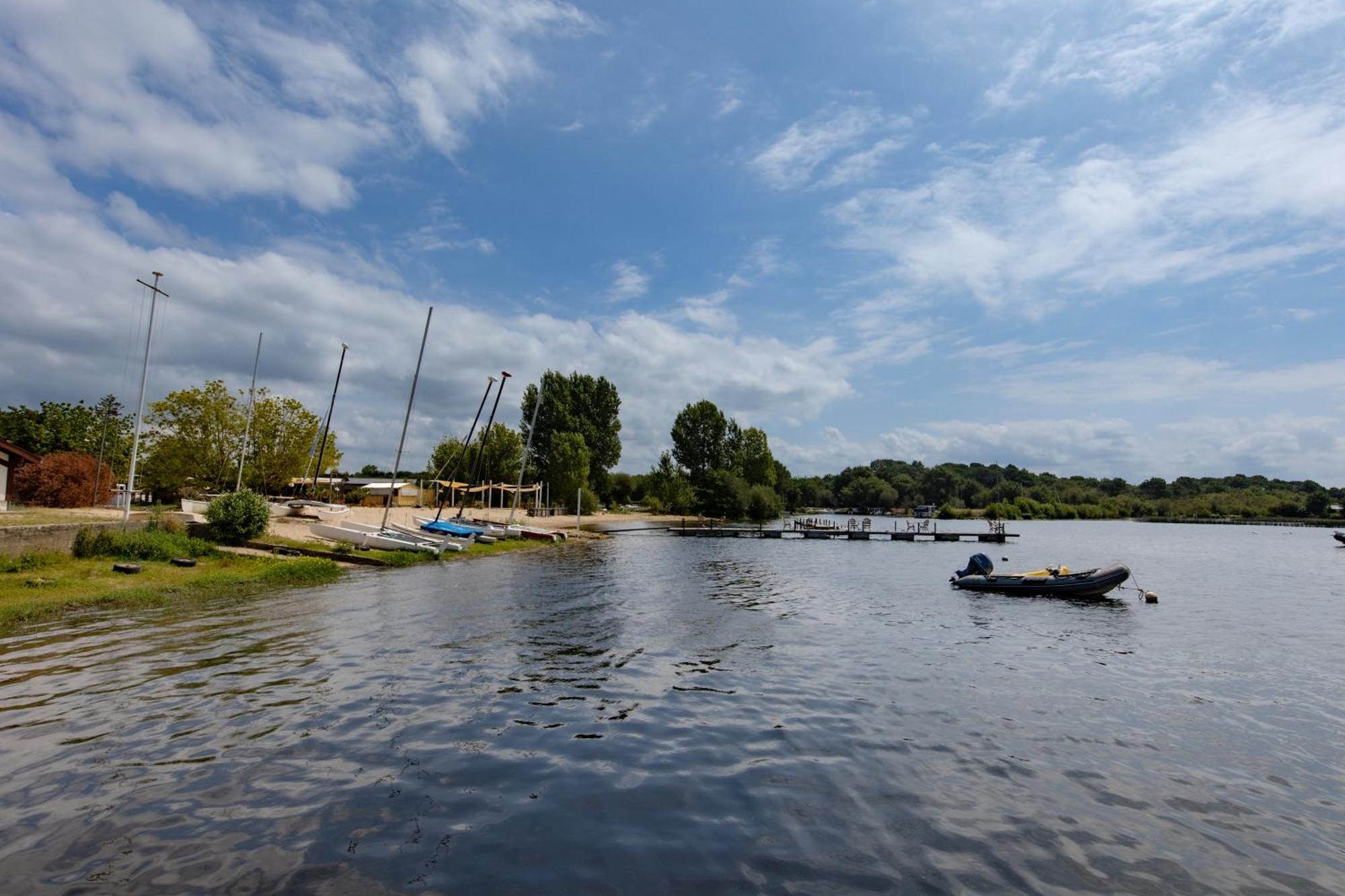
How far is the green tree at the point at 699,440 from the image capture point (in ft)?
428

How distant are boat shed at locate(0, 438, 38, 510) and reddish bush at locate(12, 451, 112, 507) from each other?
297 cm

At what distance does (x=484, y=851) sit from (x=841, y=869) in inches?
147

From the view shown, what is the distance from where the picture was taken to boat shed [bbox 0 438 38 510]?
37469 millimetres

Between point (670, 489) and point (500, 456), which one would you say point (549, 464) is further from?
point (670, 489)

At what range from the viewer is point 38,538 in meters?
23.9

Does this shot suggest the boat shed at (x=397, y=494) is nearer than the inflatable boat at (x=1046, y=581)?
No

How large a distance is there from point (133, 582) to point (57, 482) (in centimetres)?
3053

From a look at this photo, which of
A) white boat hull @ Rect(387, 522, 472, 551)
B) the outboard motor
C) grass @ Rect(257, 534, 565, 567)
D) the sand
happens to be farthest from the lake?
the sand

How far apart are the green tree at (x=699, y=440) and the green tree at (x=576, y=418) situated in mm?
25667

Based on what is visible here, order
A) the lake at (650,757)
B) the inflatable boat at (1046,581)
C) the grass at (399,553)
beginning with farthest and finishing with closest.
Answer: the grass at (399,553), the inflatable boat at (1046,581), the lake at (650,757)

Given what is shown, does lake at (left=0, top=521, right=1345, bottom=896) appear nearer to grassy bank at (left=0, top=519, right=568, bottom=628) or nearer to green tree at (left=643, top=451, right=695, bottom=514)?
Result: grassy bank at (left=0, top=519, right=568, bottom=628)

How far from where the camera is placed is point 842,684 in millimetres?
→ 14758

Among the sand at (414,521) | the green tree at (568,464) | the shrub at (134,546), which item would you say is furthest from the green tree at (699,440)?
the shrub at (134,546)

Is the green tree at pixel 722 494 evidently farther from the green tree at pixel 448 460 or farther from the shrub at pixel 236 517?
the shrub at pixel 236 517
